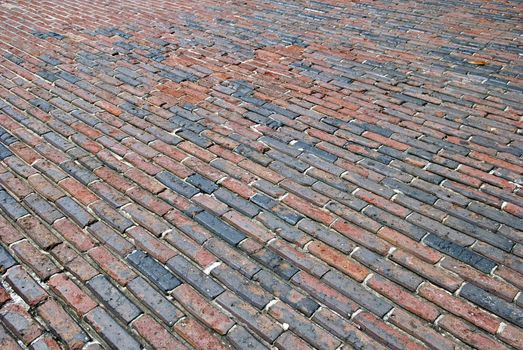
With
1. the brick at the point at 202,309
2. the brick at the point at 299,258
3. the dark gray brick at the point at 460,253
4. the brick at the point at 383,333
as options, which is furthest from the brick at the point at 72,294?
the dark gray brick at the point at 460,253

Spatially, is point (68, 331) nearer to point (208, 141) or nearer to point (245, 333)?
point (245, 333)

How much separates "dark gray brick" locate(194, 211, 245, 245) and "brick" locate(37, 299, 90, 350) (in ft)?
2.68

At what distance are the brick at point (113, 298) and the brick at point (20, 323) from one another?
28 cm

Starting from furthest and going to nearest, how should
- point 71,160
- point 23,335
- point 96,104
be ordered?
point 96,104, point 71,160, point 23,335

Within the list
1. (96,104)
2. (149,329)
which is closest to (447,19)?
(96,104)

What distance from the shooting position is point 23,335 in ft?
6.43

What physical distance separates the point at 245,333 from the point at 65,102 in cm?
260

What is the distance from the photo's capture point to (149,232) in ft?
→ 8.18

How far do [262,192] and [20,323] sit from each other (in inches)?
55.6

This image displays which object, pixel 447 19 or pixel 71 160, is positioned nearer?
pixel 71 160

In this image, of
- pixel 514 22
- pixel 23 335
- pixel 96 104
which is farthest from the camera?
pixel 514 22

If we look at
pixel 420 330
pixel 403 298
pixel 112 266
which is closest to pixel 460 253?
pixel 403 298

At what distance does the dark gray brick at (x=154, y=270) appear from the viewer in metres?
2.20

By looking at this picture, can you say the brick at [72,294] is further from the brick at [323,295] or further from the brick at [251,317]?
the brick at [323,295]
